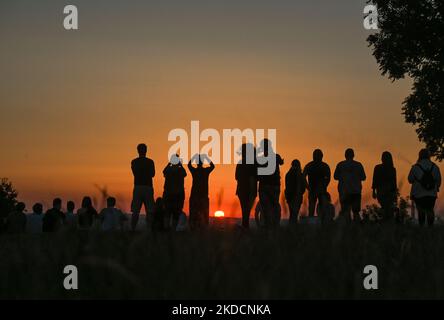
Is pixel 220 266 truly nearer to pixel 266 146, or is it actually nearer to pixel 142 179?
pixel 266 146

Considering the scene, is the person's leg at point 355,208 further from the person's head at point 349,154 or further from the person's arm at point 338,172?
the person's head at point 349,154

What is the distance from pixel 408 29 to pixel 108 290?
83.3 ft

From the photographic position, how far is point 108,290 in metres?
4.98

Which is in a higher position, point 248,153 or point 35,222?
point 248,153

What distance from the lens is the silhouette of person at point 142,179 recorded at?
52.6 ft

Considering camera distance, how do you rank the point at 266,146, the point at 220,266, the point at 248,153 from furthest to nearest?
the point at 266,146 < the point at 248,153 < the point at 220,266

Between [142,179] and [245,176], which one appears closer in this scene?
[245,176]

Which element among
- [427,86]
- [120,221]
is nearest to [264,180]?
[120,221]

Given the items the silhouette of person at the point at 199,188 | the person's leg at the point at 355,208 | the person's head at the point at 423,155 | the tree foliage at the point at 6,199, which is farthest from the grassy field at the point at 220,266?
the tree foliage at the point at 6,199

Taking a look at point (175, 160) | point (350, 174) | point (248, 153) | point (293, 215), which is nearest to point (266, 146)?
point (248, 153)

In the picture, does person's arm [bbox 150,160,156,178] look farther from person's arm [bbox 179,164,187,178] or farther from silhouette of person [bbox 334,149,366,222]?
silhouette of person [bbox 334,149,366,222]

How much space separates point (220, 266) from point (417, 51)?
25199mm

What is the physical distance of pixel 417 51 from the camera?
2900 centimetres

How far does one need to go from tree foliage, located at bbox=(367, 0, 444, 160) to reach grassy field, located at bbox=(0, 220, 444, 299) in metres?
21.8
